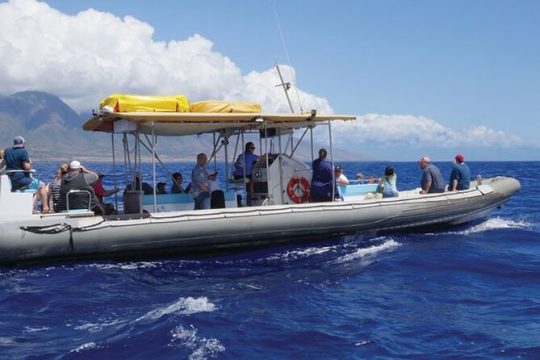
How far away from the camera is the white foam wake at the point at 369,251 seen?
12.2 m

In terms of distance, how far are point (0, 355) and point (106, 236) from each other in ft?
14.3

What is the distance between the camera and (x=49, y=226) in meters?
11.1

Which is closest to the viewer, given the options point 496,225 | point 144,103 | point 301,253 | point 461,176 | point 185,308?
point 185,308

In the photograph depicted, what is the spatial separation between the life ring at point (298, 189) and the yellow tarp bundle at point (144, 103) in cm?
297

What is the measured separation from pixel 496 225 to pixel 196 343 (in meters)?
11.4

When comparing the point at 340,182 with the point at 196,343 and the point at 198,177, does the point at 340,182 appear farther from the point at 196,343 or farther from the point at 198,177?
the point at 196,343

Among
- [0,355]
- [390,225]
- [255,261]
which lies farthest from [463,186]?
[0,355]

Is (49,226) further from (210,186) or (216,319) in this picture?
(216,319)

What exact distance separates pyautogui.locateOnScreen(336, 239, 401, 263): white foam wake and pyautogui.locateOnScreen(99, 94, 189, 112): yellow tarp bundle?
409 cm

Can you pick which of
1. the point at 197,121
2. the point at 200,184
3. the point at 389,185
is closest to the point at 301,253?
the point at 200,184

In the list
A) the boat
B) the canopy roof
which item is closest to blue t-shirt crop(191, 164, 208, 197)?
the boat

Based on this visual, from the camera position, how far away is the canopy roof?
38.7ft

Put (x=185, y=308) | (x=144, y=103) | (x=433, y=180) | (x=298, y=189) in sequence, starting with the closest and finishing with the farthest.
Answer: (x=185, y=308) < (x=144, y=103) < (x=298, y=189) < (x=433, y=180)

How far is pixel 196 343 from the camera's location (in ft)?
24.3
